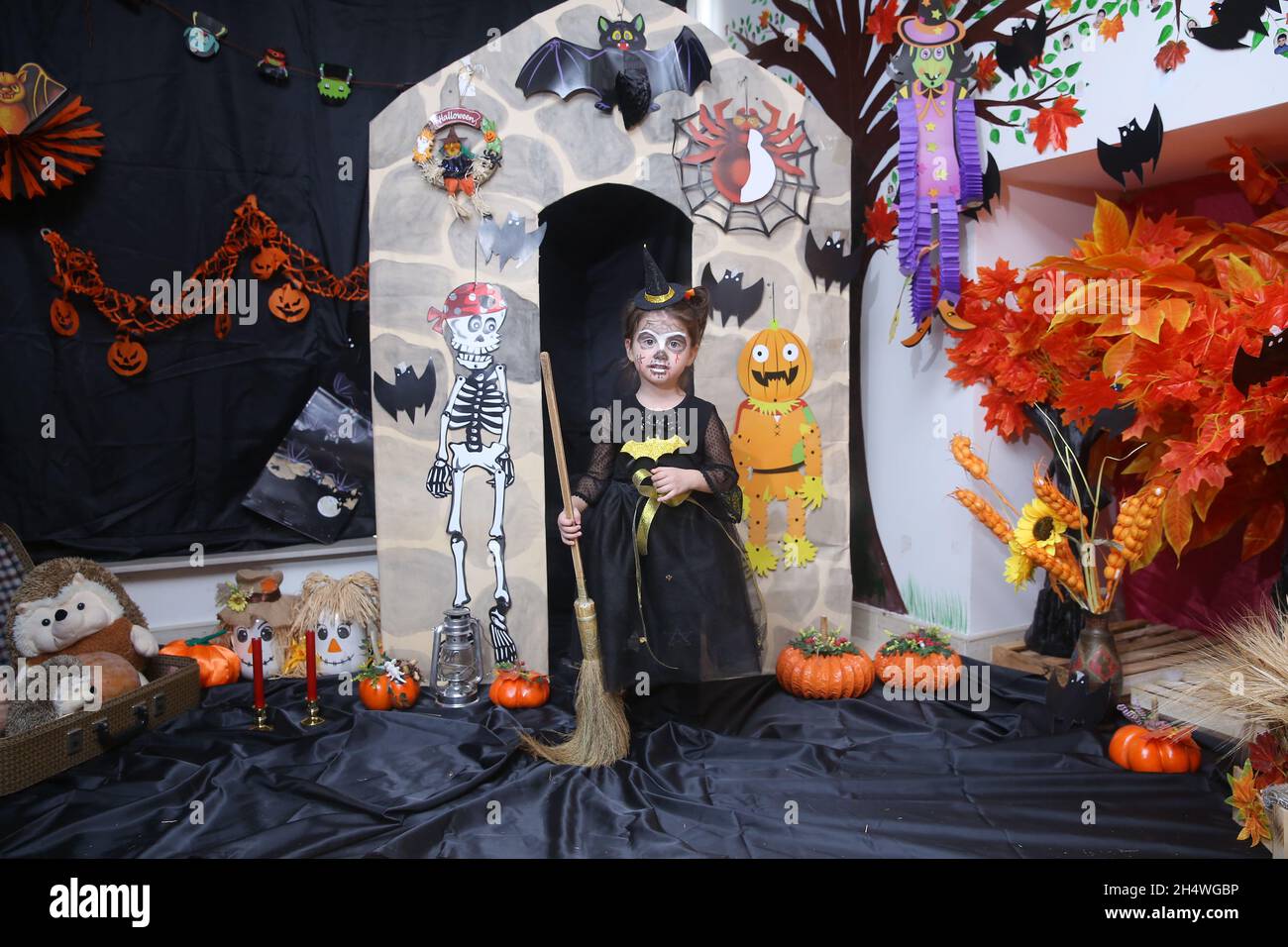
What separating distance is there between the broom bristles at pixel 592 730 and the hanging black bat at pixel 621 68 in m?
2.29

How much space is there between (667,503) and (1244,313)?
1.97m

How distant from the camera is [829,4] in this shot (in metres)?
4.70

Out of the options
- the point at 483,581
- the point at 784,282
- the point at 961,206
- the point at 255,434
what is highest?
the point at 961,206

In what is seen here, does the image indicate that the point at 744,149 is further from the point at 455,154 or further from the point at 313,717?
the point at 313,717

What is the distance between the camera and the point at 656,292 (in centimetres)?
341

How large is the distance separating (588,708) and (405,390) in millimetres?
1557

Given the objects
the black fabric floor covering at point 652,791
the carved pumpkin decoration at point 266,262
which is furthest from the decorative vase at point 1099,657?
the carved pumpkin decoration at point 266,262

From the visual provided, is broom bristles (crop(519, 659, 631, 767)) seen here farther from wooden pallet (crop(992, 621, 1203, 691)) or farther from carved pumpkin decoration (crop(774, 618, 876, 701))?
wooden pallet (crop(992, 621, 1203, 691))

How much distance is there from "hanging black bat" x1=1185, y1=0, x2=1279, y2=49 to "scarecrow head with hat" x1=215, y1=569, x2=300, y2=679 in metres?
4.26

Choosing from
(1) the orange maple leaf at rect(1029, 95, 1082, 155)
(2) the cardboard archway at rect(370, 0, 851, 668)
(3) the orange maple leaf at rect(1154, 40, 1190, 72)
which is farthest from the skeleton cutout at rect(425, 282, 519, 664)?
(3) the orange maple leaf at rect(1154, 40, 1190, 72)

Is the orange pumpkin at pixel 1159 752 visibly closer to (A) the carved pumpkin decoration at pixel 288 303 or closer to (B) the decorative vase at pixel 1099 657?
(B) the decorative vase at pixel 1099 657

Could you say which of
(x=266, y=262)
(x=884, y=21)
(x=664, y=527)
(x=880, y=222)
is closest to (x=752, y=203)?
(x=880, y=222)
